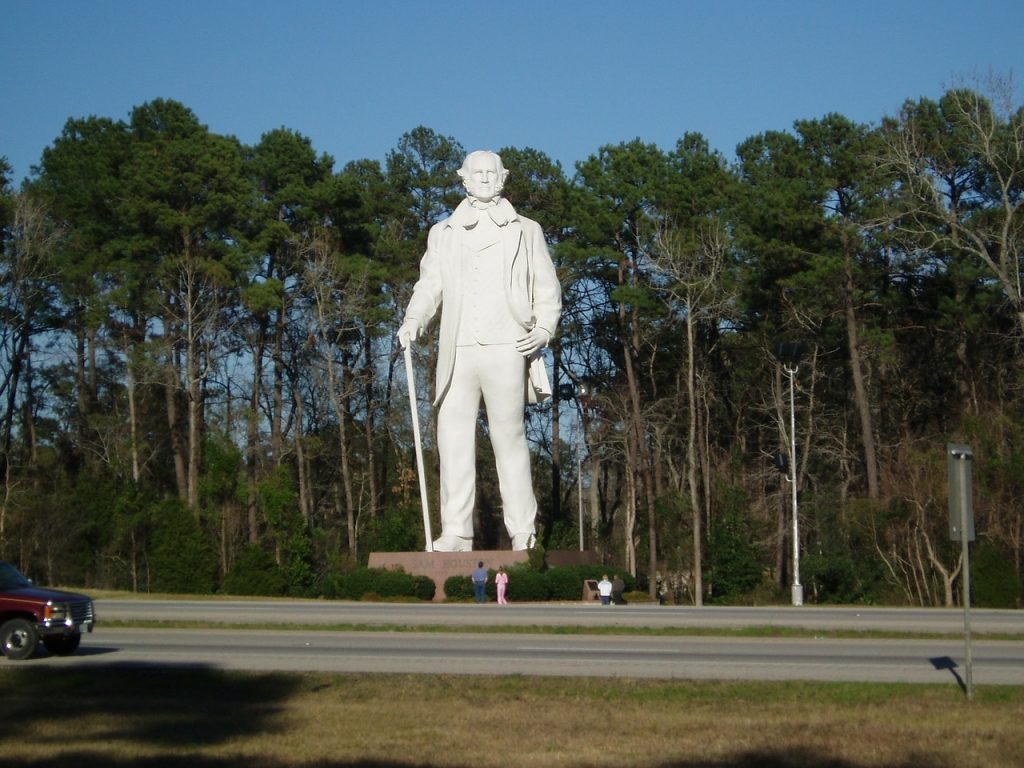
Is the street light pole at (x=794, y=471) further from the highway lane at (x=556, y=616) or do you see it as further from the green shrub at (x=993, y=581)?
the highway lane at (x=556, y=616)

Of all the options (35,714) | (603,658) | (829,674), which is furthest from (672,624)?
(35,714)

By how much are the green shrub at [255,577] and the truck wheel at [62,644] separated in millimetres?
21250

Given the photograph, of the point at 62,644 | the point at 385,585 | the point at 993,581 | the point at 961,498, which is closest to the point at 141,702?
the point at 62,644

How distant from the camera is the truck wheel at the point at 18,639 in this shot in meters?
16.1

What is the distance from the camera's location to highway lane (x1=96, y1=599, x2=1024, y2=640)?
72.4 ft

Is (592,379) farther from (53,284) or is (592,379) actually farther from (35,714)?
(35,714)

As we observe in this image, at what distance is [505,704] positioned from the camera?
1222 centimetres

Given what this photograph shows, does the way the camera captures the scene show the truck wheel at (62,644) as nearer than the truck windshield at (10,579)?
Yes

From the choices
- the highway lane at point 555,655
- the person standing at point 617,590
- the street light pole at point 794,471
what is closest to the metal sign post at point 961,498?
the highway lane at point 555,655

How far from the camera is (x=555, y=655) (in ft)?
55.0

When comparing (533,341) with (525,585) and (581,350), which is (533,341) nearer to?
(525,585)

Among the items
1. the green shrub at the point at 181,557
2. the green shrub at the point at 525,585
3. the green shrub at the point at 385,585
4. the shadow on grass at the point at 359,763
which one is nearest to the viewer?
the shadow on grass at the point at 359,763

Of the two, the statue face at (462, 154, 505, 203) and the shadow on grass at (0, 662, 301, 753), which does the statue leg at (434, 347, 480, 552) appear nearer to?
the statue face at (462, 154, 505, 203)

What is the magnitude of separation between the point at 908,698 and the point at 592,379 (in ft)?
131
